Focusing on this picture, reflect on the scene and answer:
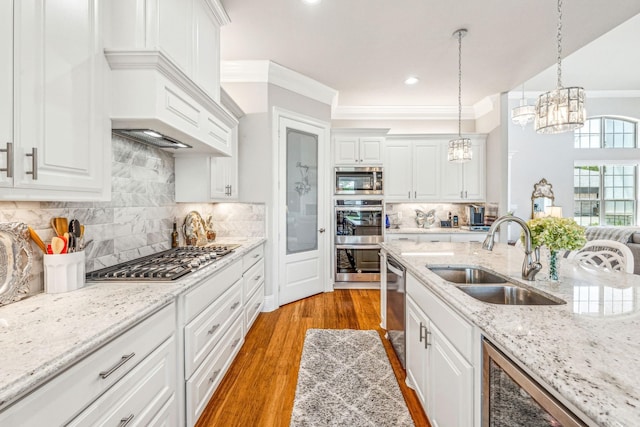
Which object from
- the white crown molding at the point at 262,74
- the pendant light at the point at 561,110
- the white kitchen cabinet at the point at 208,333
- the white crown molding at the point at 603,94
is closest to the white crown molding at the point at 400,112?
the white crown molding at the point at 262,74

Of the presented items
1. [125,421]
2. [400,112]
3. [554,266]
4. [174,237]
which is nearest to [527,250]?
[554,266]

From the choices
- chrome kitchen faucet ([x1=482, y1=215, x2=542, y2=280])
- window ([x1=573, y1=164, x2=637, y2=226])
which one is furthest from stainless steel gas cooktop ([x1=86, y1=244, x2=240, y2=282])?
window ([x1=573, y1=164, x2=637, y2=226])

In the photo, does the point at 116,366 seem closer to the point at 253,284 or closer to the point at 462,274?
the point at 462,274

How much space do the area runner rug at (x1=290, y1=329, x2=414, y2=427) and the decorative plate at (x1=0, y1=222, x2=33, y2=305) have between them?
1.52 m

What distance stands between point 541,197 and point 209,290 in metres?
7.56

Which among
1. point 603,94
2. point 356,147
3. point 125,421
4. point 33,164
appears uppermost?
point 603,94

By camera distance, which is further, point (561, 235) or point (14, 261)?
point (561, 235)

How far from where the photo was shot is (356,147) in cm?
459

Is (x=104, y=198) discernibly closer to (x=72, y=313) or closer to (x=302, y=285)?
(x=72, y=313)

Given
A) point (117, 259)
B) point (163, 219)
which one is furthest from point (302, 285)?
point (117, 259)

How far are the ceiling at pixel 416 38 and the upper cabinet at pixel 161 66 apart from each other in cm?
79

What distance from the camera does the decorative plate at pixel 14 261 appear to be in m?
1.20

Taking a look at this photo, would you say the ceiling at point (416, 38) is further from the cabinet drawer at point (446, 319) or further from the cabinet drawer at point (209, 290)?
the cabinet drawer at point (446, 319)

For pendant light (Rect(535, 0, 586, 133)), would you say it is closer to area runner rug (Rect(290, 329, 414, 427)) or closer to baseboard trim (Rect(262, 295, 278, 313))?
area runner rug (Rect(290, 329, 414, 427))
